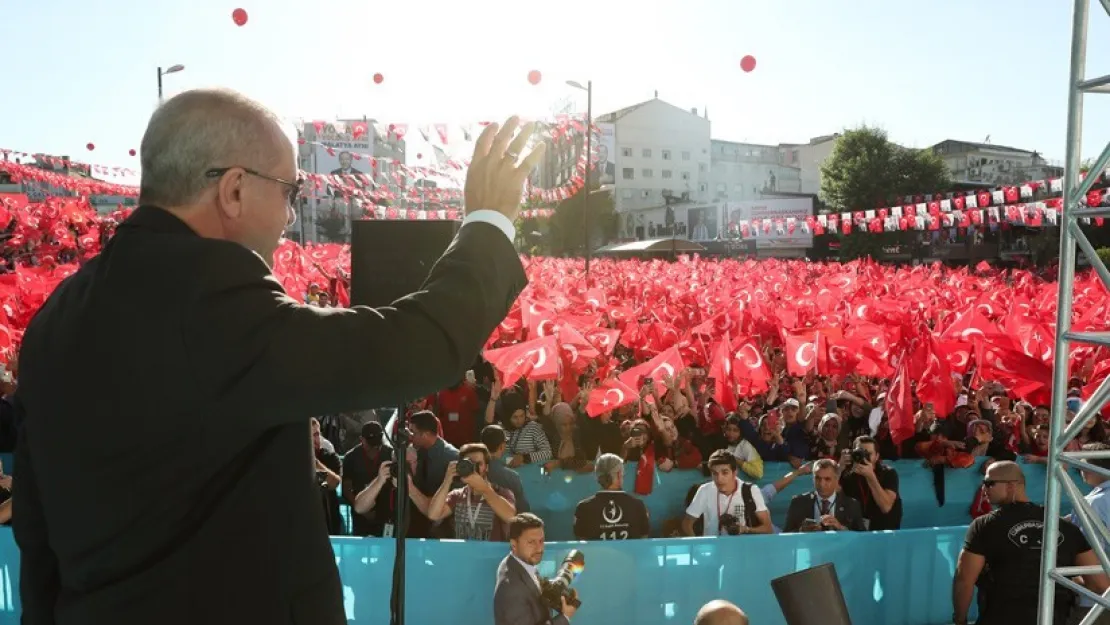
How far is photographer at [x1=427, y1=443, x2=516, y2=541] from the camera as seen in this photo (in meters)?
5.86

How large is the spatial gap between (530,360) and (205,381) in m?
8.11

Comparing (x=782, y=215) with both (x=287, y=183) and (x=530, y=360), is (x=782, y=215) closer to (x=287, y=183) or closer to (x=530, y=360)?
(x=530, y=360)

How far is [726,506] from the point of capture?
257 inches

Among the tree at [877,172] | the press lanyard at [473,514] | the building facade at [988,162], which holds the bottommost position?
the press lanyard at [473,514]

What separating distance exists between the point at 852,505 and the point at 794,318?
6381mm

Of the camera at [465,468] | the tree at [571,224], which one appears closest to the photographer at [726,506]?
the camera at [465,468]

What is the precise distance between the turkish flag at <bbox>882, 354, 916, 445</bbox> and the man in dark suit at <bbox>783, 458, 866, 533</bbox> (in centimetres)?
213

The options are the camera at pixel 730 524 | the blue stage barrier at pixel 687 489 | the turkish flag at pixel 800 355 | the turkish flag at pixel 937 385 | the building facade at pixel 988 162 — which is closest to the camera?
the camera at pixel 730 524

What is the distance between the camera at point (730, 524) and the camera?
6328mm

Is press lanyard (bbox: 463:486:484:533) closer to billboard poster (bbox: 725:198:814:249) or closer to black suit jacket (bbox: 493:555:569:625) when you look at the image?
black suit jacket (bbox: 493:555:569:625)

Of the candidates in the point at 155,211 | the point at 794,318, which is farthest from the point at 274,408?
the point at 794,318

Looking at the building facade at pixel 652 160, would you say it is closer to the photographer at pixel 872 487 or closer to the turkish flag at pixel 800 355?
the turkish flag at pixel 800 355

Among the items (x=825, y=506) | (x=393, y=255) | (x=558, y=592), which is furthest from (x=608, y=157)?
(x=393, y=255)

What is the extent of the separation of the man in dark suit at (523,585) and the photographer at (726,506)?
1798mm
